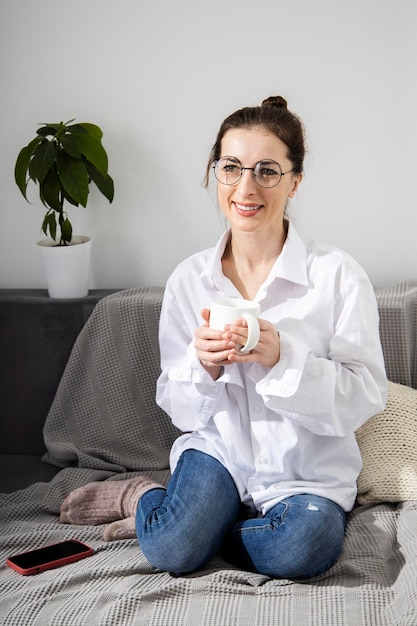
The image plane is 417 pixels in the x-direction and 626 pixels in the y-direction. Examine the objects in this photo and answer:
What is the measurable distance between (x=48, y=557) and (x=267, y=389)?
0.60 meters

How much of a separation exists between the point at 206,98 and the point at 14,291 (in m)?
0.82

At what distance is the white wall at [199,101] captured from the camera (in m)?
2.50

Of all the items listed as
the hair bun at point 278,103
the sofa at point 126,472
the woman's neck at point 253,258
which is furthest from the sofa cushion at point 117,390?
the hair bun at point 278,103

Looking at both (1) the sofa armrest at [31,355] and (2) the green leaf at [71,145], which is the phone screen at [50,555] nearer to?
(1) the sofa armrest at [31,355]

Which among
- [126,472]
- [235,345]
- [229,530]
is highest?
[235,345]

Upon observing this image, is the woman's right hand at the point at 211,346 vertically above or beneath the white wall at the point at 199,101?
beneath

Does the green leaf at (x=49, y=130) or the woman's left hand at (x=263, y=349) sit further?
the green leaf at (x=49, y=130)

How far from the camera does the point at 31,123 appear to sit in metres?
2.73

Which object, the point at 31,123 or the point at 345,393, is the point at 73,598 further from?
the point at 31,123

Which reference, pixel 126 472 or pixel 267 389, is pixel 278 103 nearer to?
pixel 267 389

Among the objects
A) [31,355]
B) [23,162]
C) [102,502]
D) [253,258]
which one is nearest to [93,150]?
[23,162]

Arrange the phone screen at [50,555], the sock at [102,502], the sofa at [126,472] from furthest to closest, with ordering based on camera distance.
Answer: the sock at [102,502], the phone screen at [50,555], the sofa at [126,472]

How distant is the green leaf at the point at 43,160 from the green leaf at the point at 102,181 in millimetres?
117

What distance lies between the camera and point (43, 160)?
2477 mm
